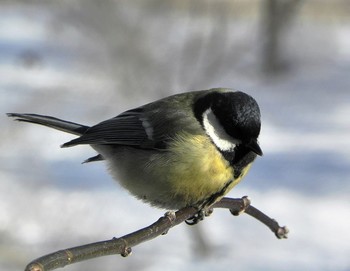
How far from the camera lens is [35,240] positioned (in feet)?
21.6

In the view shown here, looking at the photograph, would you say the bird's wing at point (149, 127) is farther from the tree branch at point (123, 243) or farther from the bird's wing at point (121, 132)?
the tree branch at point (123, 243)

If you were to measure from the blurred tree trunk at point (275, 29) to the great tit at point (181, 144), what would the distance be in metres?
8.59

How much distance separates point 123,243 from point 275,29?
10.3 m

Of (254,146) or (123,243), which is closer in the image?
(123,243)

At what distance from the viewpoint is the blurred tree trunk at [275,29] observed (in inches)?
451

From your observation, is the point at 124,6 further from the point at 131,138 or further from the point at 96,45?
the point at 131,138

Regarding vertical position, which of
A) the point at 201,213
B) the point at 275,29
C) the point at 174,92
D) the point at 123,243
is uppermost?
the point at 275,29

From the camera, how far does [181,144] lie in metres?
2.77

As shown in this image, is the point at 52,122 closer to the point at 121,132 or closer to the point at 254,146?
the point at 121,132

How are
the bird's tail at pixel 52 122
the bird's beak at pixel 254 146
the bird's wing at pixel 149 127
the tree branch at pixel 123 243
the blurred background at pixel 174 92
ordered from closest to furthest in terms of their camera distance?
the tree branch at pixel 123 243 → the bird's tail at pixel 52 122 → the bird's beak at pixel 254 146 → the bird's wing at pixel 149 127 → the blurred background at pixel 174 92

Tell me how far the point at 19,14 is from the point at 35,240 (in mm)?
9023

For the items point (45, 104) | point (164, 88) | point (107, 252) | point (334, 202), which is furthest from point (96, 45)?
point (107, 252)

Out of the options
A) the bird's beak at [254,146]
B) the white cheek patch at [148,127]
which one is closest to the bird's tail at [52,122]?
the white cheek patch at [148,127]

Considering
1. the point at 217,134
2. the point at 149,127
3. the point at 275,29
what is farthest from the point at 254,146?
the point at 275,29
